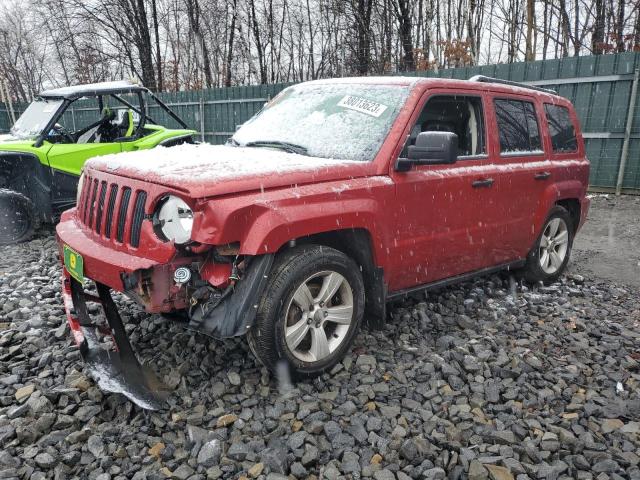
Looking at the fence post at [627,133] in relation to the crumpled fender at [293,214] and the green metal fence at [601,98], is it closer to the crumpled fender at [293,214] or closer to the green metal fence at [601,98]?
the green metal fence at [601,98]

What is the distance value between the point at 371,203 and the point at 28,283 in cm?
358

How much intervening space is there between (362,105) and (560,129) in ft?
8.07

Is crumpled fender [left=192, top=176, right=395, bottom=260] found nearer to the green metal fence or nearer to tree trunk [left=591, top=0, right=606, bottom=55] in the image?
the green metal fence

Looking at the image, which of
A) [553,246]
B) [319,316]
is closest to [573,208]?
[553,246]

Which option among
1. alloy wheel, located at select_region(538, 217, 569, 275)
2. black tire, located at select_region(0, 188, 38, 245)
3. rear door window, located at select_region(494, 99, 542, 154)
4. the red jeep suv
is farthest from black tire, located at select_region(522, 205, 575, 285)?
black tire, located at select_region(0, 188, 38, 245)

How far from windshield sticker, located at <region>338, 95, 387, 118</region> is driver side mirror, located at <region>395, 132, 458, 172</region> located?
16.4 inches

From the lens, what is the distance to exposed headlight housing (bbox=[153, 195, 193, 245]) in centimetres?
265

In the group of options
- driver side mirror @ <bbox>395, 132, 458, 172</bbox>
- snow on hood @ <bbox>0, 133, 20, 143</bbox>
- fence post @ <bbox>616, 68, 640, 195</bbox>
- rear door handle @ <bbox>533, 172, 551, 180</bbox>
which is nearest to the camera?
driver side mirror @ <bbox>395, 132, 458, 172</bbox>

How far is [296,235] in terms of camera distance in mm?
2803

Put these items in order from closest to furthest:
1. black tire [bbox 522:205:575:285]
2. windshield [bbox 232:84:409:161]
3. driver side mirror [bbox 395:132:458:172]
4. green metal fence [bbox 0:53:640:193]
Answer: driver side mirror [bbox 395:132:458:172]
windshield [bbox 232:84:409:161]
black tire [bbox 522:205:575:285]
green metal fence [bbox 0:53:640:193]

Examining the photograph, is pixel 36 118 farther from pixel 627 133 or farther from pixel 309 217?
pixel 627 133

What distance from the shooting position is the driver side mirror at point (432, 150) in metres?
3.14

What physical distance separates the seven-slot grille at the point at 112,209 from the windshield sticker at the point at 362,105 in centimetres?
166

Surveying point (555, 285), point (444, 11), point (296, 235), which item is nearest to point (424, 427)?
point (296, 235)
